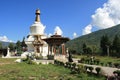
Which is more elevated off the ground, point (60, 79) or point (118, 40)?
point (118, 40)

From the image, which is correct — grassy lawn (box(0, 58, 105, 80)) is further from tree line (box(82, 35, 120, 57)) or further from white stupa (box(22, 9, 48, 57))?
tree line (box(82, 35, 120, 57))

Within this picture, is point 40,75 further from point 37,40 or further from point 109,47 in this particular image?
point 109,47

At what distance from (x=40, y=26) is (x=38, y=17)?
295 centimetres

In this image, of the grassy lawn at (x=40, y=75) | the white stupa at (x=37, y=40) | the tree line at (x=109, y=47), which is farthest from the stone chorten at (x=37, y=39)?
the grassy lawn at (x=40, y=75)

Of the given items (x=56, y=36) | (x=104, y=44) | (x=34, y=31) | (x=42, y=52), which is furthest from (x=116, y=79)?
(x=104, y=44)

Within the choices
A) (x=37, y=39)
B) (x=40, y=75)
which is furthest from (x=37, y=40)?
(x=40, y=75)

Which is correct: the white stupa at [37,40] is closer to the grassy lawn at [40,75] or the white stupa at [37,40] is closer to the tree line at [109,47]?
the tree line at [109,47]

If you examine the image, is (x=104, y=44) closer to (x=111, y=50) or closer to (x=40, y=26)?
(x=111, y=50)

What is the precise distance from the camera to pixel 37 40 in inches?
2425

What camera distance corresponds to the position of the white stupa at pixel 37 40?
60.2 metres

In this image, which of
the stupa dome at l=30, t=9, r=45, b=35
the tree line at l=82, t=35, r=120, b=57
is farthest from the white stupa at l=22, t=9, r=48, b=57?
the tree line at l=82, t=35, r=120, b=57

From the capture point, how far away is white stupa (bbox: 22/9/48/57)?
60.2 metres

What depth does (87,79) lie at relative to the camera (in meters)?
18.4

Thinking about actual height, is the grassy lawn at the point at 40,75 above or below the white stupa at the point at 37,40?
below
